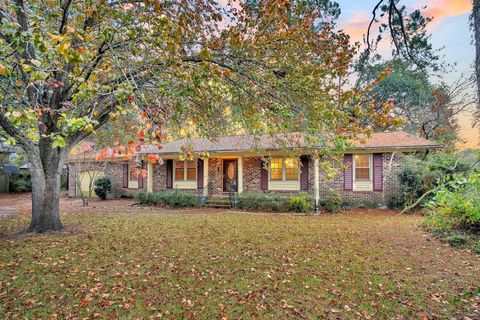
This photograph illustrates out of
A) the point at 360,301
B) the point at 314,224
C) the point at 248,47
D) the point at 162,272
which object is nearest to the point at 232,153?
the point at 314,224

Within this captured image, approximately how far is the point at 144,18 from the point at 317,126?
391 centimetres

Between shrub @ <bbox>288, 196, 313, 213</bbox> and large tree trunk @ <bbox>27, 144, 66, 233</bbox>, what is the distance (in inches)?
361

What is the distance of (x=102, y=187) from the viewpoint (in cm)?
1797

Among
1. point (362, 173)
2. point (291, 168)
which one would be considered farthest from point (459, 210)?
point (291, 168)

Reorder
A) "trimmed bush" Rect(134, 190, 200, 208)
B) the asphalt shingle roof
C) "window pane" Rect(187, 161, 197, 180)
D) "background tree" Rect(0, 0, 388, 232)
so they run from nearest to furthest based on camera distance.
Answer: "background tree" Rect(0, 0, 388, 232) → the asphalt shingle roof → "trimmed bush" Rect(134, 190, 200, 208) → "window pane" Rect(187, 161, 197, 180)

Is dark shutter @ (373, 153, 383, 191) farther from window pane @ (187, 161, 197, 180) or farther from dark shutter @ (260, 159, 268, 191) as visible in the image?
window pane @ (187, 161, 197, 180)

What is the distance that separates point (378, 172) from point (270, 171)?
5451mm

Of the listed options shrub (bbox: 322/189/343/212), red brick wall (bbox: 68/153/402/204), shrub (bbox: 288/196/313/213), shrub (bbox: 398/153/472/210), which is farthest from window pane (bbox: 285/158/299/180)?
shrub (bbox: 398/153/472/210)

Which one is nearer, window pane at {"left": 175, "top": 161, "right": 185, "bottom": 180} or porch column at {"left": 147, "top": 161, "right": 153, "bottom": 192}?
porch column at {"left": 147, "top": 161, "right": 153, "bottom": 192}

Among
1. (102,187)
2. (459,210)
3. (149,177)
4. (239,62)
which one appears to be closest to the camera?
(239,62)

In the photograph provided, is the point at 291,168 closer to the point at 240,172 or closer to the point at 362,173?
the point at 240,172

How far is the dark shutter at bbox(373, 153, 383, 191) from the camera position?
13.1 metres

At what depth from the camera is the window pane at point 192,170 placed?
54.6 feet

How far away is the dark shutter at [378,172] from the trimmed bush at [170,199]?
9139mm
